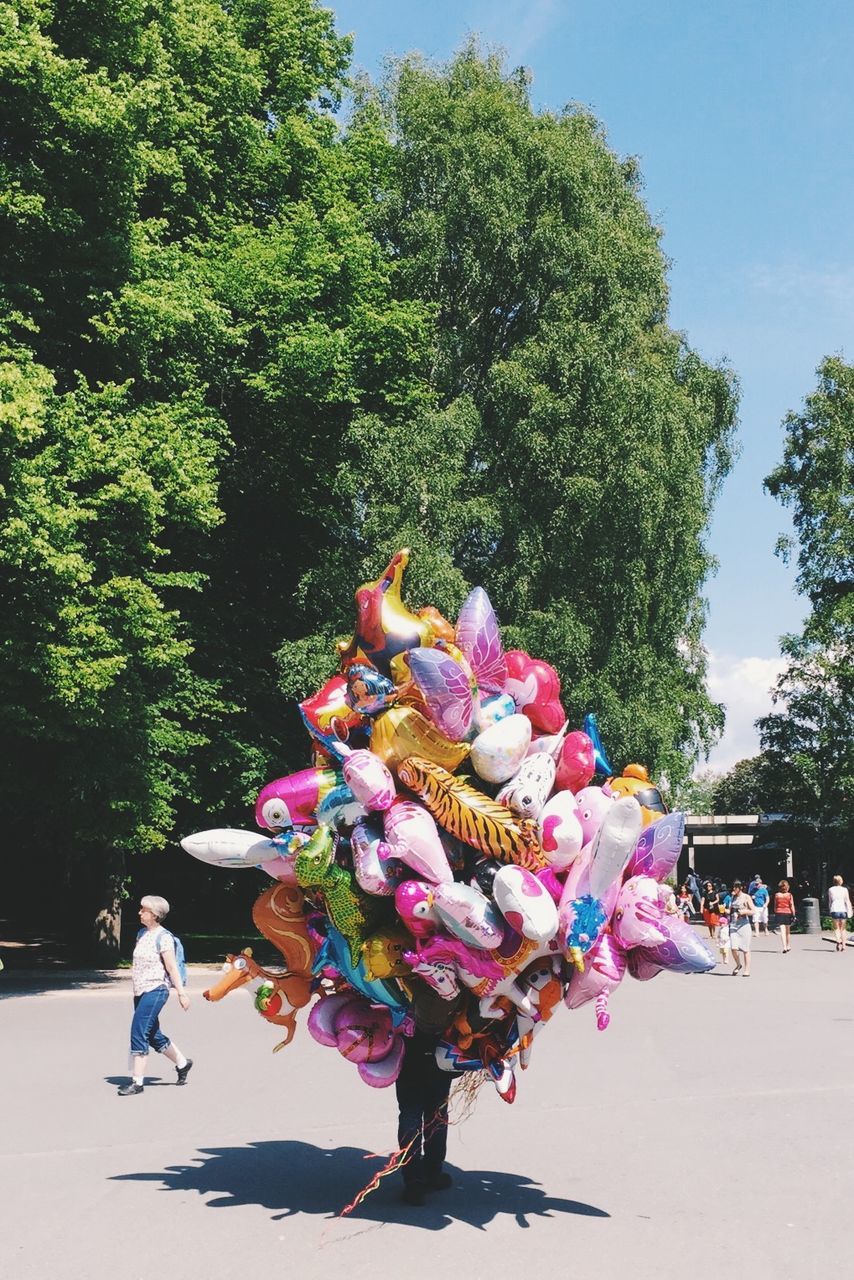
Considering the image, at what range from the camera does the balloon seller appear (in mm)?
5766

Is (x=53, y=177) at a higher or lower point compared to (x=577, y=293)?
lower

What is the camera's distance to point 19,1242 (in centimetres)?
589

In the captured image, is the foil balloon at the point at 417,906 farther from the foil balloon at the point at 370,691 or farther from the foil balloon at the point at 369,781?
the foil balloon at the point at 370,691

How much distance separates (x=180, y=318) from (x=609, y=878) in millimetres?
13122

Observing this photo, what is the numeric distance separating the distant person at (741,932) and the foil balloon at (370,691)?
15.2 metres

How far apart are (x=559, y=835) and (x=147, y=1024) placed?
536 cm

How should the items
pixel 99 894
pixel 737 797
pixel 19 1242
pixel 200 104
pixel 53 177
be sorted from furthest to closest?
pixel 737 797 < pixel 99 894 < pixel 200 104 < pixel 53 177 < pixel 19 1242

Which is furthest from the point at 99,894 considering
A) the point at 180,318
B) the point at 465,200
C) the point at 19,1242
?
the point at 19,1242

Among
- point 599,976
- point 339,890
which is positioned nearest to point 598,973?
point 599,976

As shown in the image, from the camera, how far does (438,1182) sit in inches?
267

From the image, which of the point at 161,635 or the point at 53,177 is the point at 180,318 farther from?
the point at 161,635

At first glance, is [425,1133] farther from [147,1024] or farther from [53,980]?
[53,980]

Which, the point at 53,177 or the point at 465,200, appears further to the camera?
the point at 465,200

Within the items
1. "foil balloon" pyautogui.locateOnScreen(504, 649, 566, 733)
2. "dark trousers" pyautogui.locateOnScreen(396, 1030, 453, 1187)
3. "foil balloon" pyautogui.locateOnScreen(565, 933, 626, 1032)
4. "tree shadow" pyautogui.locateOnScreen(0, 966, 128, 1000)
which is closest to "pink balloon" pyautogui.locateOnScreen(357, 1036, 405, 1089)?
"dark trousers" pyautogui.locateOnScreen(396, 1030, 453, 1187)
